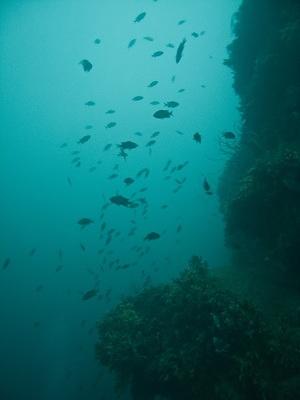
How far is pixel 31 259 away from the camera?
59031 mm

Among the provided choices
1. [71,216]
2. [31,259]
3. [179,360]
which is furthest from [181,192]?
[179,360]

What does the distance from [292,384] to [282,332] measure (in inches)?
48.3

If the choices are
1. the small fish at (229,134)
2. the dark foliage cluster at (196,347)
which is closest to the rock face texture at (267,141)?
the small fish at (229,134)

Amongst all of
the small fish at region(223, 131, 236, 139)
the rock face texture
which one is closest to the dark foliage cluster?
the rock face texture

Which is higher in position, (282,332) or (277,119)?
(277,119)

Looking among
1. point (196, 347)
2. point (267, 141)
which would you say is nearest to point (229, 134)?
point (267, 141)

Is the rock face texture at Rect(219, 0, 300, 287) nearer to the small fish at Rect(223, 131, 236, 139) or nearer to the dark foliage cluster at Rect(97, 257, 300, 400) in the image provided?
the small fish at Rect(223, 131, 236, 139)

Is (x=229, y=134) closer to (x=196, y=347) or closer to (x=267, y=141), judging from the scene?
(x=267, y=141)

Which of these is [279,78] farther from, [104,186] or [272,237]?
[104,186]

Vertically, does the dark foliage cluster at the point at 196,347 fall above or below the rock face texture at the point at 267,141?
below

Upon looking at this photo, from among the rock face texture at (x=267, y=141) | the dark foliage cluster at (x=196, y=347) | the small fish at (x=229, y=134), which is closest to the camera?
the dark foliage cluster at (x=196, y=347)

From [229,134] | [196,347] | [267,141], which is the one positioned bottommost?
[196,347]

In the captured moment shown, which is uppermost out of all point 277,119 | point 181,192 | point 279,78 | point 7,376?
point 181,192

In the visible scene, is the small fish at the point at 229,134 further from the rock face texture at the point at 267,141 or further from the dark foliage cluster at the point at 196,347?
the dark foliage cluster at the point at 196,347
